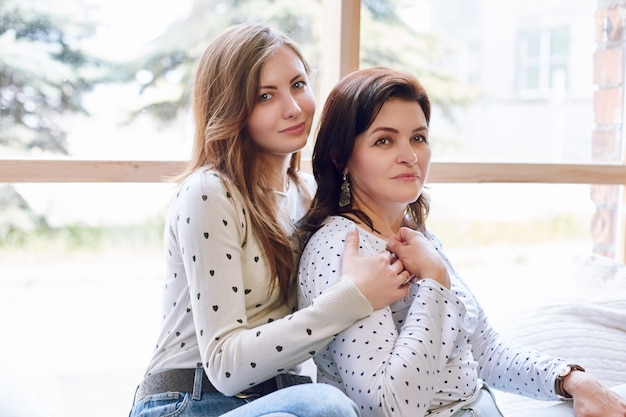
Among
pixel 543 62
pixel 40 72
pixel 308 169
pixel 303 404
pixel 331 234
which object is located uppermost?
pixel 543 62

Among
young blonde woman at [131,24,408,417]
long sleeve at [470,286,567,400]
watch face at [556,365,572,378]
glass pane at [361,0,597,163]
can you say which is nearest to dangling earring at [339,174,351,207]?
young blonde woman at [131,24,408,417]

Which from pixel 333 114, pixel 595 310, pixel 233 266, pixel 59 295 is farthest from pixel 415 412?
pixel 59 295

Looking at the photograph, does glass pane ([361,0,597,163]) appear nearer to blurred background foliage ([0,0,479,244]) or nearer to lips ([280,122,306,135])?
blurred background foliage ([0,0,479,244])

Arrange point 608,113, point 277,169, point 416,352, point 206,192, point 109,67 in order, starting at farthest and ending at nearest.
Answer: point 608,113, point 109,67, point 277,169, point 206,192, point 416,352

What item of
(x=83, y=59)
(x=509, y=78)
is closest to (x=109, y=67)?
(x=83, y=59)

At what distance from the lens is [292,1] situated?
7.58 feet

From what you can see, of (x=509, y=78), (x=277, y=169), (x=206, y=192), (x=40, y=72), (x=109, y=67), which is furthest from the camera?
(x=509, y=78)

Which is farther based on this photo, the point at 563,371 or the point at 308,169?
the point at 308,169

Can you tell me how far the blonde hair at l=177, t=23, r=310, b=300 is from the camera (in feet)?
4.72

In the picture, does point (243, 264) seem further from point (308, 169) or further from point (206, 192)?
point (308, 169)

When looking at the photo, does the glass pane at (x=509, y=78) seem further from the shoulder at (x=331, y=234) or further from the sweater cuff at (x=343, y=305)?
the sweater cuff at (x=343, y=305)

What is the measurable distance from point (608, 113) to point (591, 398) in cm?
155

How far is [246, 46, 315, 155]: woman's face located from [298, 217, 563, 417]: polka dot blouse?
0.20 m

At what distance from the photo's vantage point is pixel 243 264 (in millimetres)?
1421
